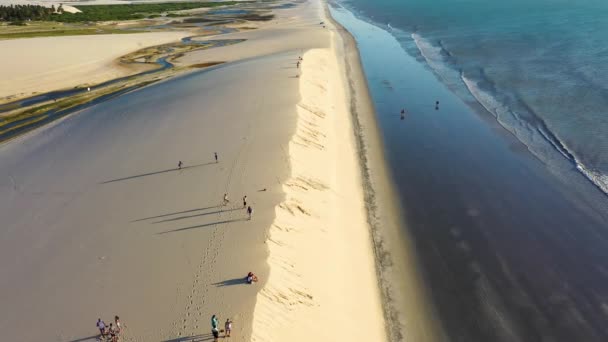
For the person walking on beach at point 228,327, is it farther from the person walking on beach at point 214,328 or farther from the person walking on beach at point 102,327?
the person walking on beach at point 102,327

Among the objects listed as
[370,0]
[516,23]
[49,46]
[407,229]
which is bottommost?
[407,229]

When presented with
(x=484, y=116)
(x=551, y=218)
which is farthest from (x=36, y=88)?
(x=551, y=218)

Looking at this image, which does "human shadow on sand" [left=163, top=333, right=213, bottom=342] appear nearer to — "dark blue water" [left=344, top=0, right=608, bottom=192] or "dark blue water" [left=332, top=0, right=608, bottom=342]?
"dark blue water" [left=332, top=0, right=608, bottom=342]

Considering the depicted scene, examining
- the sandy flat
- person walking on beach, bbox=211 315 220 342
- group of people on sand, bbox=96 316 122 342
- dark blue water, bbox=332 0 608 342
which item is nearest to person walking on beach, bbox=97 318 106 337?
group of people on sand, bbox=96 316 122 342

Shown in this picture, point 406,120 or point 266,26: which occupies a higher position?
point 266,26

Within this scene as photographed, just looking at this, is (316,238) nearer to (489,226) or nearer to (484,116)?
(489,226)
